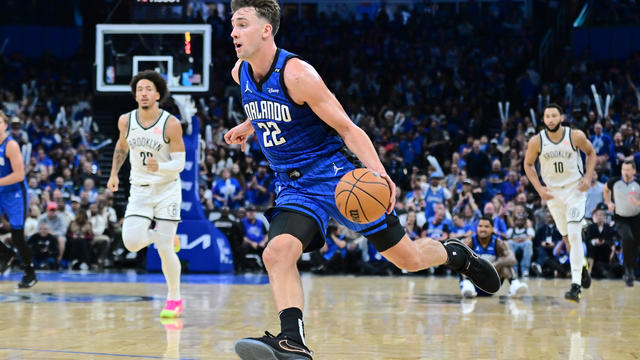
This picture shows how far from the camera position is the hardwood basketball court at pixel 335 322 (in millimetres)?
4867

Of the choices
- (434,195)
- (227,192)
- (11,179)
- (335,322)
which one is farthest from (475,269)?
(227,192)

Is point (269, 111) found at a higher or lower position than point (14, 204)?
higher

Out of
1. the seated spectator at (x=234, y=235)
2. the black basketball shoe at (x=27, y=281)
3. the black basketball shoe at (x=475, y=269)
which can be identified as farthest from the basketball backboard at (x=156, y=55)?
the black basketball shoe at (x=475, y=269)

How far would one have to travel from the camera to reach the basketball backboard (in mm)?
11844

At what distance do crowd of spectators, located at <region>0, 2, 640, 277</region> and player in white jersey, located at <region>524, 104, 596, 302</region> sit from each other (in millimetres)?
3323

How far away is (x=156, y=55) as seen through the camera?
11.9 m

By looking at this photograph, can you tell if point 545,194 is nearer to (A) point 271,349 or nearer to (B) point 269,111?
(B) point 269,111

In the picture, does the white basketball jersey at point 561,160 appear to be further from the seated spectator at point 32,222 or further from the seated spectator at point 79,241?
the seated spectator at point 32,222

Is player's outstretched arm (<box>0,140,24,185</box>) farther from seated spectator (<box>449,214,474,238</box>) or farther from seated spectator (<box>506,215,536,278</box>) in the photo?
seated spectator (<box>506,215,536,278</box>)

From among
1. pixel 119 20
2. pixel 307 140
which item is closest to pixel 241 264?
pixel 119 20

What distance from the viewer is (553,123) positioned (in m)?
8.54

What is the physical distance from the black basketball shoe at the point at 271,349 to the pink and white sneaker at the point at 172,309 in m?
2.96

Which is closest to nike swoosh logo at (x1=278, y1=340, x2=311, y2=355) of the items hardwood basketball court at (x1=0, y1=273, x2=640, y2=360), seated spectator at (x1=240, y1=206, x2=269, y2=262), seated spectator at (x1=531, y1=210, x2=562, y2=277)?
hardwood basketball court at (x1=0, y1=273, x2=640, y2=360)

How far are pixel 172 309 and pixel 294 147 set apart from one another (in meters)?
2.90
